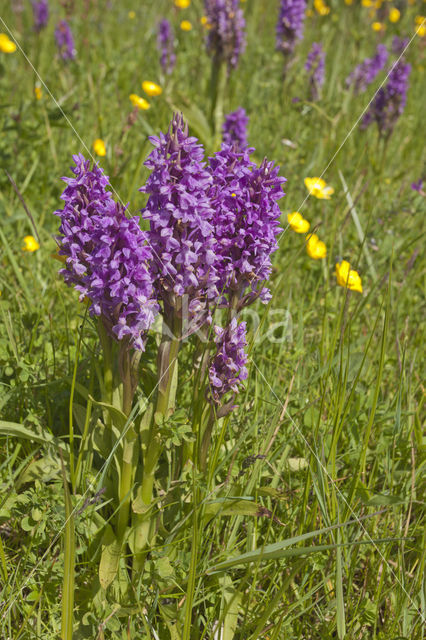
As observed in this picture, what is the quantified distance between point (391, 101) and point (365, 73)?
107 cm

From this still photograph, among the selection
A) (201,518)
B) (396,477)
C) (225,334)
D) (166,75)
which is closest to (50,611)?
(201,518)

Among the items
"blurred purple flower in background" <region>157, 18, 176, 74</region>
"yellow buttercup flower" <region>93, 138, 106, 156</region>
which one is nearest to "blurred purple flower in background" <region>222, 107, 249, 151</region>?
"yellow buttercup flower" <region>93, 138, 106, 156</region>

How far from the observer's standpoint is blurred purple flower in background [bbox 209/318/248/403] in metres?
1.42

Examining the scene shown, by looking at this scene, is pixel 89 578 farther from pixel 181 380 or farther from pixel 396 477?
pixel 396 477

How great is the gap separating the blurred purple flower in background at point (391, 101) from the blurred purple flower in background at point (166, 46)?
1.96 metres

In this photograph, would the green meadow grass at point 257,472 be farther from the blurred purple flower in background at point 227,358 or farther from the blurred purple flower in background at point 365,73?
the blurred purple flower in background at point 365,73

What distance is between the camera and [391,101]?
4.11m

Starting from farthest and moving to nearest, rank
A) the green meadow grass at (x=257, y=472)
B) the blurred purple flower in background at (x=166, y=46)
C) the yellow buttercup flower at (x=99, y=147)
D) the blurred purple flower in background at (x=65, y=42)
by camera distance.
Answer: the blurred purple flower in background at (x=166, y=46) < the blurred purple flower in background at (x=65, y=42) < the yellow buttercup flower at (x=99, y=147) < the green meadow grass at (x=257, y=472)

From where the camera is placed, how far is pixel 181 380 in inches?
76.7

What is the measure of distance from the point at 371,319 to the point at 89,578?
171 centimetres

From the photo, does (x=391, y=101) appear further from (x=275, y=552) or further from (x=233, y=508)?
(x=275, y=552)

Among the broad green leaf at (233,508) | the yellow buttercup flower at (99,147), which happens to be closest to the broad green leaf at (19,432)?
the broad green leaf at (233,508)

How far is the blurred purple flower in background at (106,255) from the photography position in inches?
46.1

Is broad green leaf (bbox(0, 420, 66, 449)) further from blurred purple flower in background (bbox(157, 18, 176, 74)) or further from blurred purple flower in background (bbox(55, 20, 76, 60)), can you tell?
blurred purple flower in background (bbox(157, 18, 176, 74))
